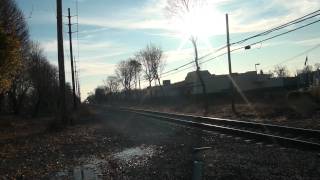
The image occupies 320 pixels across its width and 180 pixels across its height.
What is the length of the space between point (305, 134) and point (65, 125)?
1901cm

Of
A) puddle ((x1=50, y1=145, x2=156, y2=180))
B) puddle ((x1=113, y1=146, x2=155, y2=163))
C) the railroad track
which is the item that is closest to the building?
the railroad track

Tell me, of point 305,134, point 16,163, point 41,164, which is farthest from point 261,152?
point 16,163

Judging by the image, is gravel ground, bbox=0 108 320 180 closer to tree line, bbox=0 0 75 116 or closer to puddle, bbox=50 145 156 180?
puddle, bbox=50 145 156 180

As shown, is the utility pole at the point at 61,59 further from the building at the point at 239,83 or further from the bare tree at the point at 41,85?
the building at the point at 239,83

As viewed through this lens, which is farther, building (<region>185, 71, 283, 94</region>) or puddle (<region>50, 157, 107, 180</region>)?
building (<region>185, 71, 283, 94</region>)

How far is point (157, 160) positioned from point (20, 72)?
34982 millimetres

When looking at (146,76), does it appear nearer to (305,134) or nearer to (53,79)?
(53,79)

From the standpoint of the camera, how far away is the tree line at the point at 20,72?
28794 millimetres

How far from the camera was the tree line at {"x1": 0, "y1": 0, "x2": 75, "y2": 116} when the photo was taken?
2879 centimetres

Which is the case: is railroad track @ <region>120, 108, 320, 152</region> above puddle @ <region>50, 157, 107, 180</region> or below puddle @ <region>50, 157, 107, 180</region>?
above

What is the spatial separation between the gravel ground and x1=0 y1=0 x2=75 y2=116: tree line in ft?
29.9

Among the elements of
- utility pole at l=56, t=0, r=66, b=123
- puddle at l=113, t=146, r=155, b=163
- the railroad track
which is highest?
utility pole at l=56, t=0, r=66, b=123

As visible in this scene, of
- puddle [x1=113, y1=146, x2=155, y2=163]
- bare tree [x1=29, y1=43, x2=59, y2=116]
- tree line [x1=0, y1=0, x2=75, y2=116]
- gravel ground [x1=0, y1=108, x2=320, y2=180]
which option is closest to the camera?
gravel ground [x1=0, y1=108, x2=320, y2=180]

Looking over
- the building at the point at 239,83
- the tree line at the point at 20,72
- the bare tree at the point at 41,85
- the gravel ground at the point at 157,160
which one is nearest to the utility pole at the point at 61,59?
the tree line at the point at 20,72
